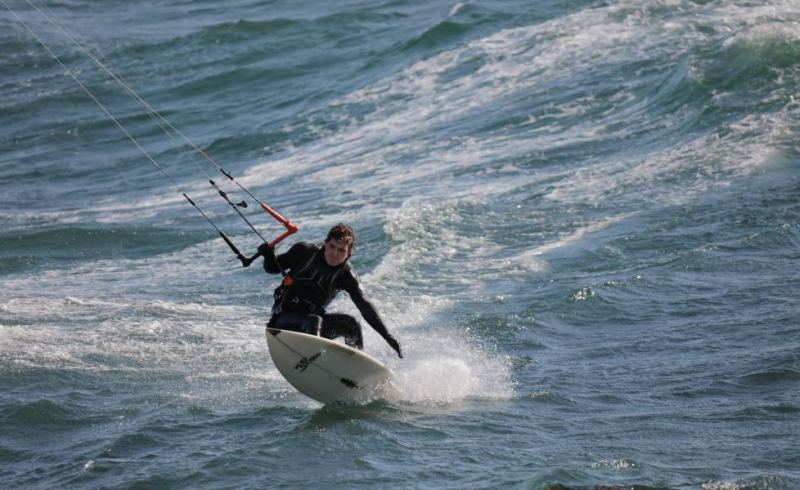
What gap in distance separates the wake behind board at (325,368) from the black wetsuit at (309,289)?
0.71 feet

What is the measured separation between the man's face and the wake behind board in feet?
2.00

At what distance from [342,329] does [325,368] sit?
0.46m

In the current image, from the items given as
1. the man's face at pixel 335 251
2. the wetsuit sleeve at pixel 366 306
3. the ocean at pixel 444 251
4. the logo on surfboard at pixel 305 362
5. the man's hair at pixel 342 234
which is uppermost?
the man's hair at pixel 342 234

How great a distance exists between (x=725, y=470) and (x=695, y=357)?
2.78 m

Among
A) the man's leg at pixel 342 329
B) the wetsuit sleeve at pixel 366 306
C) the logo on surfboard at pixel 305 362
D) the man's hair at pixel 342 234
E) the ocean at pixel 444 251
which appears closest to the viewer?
the ocean at pixel 444 251

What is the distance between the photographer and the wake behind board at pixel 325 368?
8.80 m

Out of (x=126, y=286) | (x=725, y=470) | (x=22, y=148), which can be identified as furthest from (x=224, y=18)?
(x=725, y=470)

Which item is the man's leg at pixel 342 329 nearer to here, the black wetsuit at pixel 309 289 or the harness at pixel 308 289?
the black wetsuit at pixel 309 289

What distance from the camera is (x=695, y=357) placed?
9.95 m

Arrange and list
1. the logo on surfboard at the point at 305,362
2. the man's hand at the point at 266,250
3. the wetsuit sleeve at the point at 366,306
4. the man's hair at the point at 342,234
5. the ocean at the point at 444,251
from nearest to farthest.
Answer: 1. the ocean at the point at 444,251
2. the man's hand at the point at 266,250
3. the man's hair at the point at 342,234
4. the logo on surfboard at the point at 305,362
5. the wetsuit sleeve at the point at 366,306

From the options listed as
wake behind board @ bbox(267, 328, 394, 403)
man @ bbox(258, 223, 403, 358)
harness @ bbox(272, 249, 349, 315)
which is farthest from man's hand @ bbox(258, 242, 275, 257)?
wake behind board @ bbox(267, 328, 394, 403)

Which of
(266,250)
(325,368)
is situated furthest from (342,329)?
(266,250)

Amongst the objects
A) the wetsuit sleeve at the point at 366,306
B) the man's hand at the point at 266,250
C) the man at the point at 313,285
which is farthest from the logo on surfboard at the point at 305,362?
the man's hand at the point at 266,250

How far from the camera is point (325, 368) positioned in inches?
353
